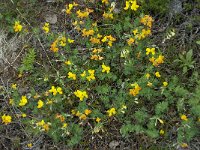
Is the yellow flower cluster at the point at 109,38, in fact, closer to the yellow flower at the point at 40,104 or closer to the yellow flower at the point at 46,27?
the yellow flower at the point at 46,27

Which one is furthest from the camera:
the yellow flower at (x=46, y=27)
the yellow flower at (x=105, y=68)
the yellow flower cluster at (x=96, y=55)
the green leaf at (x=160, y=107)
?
the yellow flower at (x=46, y=27)

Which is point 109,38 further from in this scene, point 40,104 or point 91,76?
point 40,104

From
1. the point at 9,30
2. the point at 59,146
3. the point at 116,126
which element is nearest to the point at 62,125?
the point at 59,146

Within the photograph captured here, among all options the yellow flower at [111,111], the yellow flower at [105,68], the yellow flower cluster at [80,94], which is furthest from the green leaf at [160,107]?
the yellow flower cluster at [80,94]

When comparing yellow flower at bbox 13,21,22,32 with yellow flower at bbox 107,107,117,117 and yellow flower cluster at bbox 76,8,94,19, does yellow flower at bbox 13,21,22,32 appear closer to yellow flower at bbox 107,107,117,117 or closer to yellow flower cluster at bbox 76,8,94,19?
yellow flower cluster at bbox 76,8,94,19

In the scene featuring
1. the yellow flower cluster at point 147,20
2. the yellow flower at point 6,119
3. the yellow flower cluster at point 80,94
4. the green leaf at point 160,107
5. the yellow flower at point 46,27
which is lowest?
the yellow flower at point 6,119

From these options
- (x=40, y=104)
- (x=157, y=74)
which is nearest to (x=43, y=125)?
(x=40, y=104)

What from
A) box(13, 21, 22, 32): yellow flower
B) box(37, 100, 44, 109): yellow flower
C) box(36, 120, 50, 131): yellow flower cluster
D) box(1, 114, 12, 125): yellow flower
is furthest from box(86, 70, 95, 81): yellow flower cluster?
box(13, 21, 22, 32): yellow flower

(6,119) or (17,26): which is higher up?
(17,26)

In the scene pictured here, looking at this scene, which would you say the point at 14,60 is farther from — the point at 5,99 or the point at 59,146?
the point at 59,146
